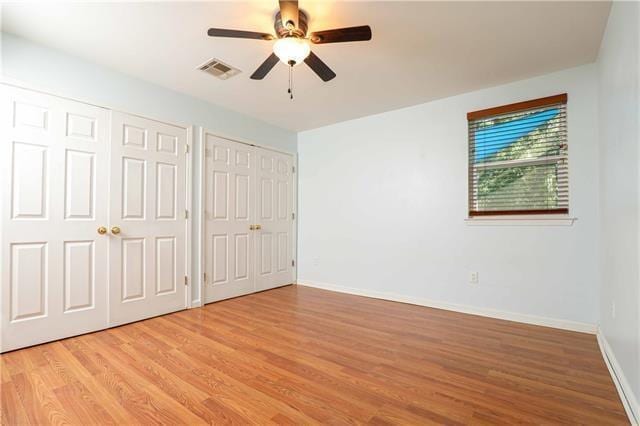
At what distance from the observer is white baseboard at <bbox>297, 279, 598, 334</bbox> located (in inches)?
106

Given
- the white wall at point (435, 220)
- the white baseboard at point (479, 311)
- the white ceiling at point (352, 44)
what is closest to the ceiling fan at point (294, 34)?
the white ceiling at point (352, 44)

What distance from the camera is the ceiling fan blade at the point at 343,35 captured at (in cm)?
180

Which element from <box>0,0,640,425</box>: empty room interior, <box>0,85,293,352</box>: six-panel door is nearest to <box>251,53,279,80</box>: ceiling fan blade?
<box>0,0,640,425</box>: empty room interior

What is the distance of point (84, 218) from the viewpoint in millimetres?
2641

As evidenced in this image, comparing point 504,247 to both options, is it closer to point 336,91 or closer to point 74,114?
point 336,91

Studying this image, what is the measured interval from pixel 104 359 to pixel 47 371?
32cm

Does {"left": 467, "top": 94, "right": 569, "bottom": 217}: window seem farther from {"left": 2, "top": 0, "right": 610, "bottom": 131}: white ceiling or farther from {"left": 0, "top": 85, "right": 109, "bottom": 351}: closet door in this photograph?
{"left": 0, "top": 85, "right": 109, "bottom": 351}: closet door

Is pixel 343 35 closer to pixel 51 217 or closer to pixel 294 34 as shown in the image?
pixel 294 34

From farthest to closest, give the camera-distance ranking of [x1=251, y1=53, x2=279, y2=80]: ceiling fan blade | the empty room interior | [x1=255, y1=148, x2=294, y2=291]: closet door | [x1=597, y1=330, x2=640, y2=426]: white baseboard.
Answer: [x1=255, y1=148, x2=294, y2=291]: closet door, [x1=251, y1=53, x2=279, y2=80]: ceiling fan blade, the empty room interior, [x1=597, y1=330, x2=640, y2=426]: white baseboard

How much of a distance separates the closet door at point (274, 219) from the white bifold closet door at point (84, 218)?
118 cm

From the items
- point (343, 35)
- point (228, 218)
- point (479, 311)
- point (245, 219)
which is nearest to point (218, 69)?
point (343, 35)

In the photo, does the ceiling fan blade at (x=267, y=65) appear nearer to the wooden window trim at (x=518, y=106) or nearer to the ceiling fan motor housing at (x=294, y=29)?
the ceiling fan motor housing at (x=294, y=29)

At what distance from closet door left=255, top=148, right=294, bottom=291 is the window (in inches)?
107

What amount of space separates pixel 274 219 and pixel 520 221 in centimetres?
322
